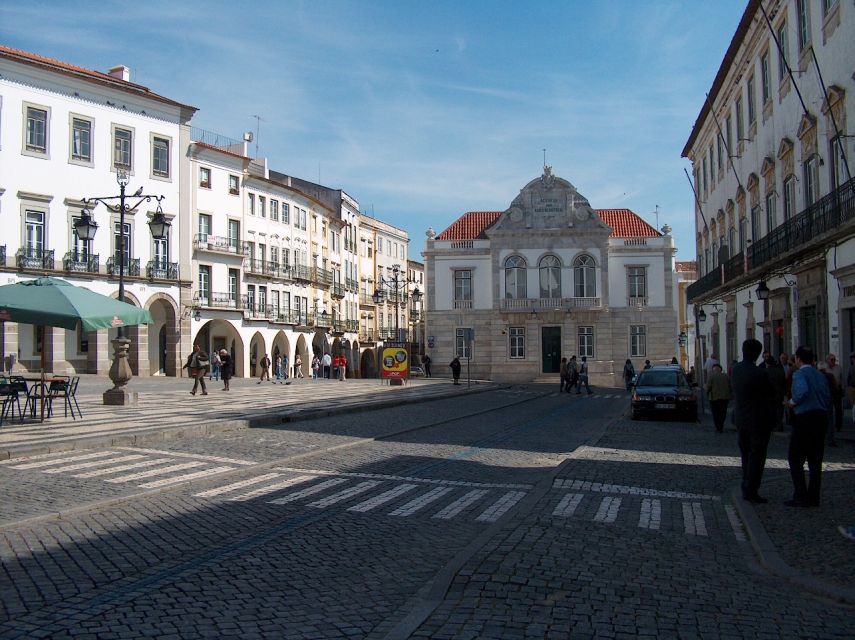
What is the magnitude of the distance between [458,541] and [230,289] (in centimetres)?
4718

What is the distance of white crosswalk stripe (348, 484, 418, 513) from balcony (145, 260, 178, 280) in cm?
3856

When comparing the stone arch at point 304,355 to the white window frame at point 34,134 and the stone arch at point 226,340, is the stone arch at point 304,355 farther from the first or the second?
the white window frame at point 34,134

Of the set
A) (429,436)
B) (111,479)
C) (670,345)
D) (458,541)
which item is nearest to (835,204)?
(429,436)

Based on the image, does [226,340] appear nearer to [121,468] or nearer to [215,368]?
[215,368]

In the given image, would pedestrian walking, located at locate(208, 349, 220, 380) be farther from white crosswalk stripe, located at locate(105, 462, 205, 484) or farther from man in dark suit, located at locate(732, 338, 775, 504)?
man in dark suit, located at locate(732, 338, 775, 504)

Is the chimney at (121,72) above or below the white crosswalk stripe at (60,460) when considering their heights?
above

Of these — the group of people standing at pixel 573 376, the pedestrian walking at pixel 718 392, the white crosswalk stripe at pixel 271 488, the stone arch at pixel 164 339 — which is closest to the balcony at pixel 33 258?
the stone arch at pixel 164 339

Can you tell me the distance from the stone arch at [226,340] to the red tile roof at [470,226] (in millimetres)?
16963

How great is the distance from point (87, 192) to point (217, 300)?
1098 cm

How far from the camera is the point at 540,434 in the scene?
18.2 meters

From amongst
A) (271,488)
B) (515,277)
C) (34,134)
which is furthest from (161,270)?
(271,488)

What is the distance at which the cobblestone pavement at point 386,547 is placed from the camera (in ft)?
16.6

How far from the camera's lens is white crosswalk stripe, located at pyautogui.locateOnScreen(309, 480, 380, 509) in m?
8.93

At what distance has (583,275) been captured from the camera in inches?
2328
